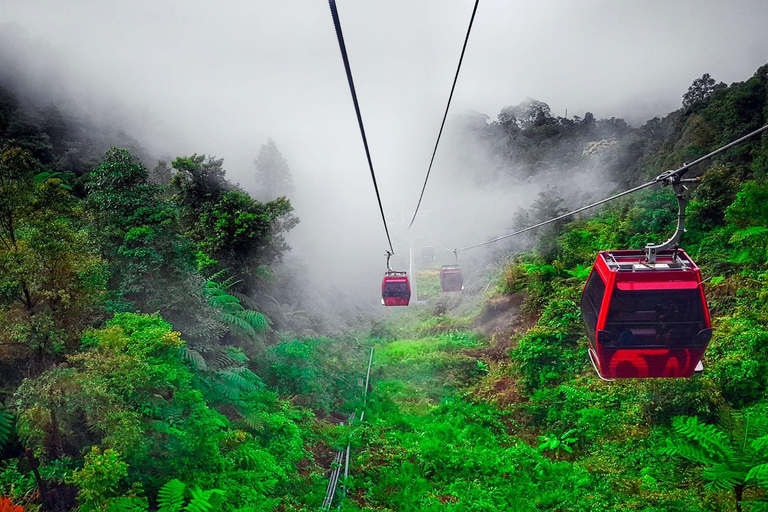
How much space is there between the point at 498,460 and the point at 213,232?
44.2 feet

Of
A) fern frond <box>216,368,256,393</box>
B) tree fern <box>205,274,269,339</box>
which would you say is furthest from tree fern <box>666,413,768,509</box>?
tree fern <box>205,274,269,339</box>

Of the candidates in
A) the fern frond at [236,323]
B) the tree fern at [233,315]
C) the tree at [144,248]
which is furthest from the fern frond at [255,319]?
the tree at [144,248]

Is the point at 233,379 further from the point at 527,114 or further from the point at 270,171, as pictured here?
the point at 527,114

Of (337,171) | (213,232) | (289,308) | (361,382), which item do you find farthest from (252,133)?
(361,382)

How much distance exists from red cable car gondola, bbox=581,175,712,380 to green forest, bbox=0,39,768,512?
246cm

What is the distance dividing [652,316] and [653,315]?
0.02 metres

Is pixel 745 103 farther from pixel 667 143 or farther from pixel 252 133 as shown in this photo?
pixel 252 133

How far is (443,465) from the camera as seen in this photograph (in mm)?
9836

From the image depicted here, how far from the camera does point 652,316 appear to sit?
570cm

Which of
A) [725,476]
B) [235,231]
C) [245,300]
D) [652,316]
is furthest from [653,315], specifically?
[235,231]

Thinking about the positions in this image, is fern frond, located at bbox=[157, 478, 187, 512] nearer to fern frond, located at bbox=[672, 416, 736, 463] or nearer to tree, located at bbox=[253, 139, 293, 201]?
fern frond, located at bbox=[672, 416, 736, 463]

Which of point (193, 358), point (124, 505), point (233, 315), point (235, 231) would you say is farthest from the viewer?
point (235, 231)

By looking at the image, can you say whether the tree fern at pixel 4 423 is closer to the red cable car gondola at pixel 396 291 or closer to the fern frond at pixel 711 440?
the fern frond at pixel 711 440

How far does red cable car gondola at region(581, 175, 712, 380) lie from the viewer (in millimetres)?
5637
